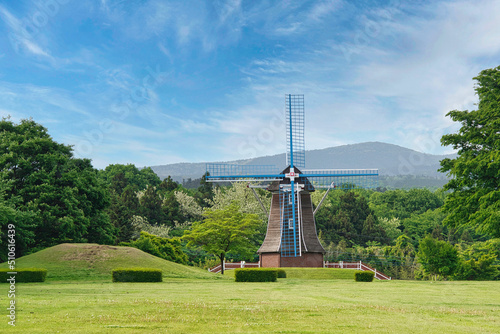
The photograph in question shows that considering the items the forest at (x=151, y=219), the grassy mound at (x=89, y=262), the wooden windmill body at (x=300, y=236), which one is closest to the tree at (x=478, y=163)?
the forest at (x=151, y=219)

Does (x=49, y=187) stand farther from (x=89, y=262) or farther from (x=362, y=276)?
(x=362, y=276)

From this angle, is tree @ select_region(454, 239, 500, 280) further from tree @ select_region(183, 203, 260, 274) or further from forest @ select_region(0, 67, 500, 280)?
tree @ select_region(183, 203, 260, 274)

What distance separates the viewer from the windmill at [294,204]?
43406 mm

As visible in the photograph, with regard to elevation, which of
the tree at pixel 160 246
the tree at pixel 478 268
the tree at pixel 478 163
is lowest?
the tree at pixel 478 268

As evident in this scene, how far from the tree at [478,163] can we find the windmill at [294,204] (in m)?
15.4

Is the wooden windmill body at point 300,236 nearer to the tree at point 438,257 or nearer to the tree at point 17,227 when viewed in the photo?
the tree at point 438,257

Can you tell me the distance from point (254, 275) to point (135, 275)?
7476 millimetres

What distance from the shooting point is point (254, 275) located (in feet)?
105

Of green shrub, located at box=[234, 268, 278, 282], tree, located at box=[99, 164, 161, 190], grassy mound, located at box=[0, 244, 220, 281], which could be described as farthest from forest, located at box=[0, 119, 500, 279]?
tree, located at box=[99, 164, 161, 190]

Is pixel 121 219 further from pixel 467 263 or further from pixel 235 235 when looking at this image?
pixel 467 263

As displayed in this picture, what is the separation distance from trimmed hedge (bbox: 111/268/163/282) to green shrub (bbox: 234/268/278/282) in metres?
5.25

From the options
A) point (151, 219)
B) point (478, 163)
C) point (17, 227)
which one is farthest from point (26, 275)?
point (151, 219)

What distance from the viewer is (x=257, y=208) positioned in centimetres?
6631

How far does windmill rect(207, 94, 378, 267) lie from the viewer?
43406 mm
